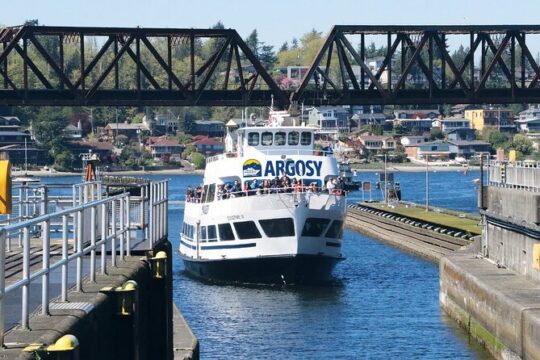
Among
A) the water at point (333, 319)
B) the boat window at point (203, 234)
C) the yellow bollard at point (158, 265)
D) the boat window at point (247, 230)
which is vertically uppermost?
the yellow bollard at point (158, 265)

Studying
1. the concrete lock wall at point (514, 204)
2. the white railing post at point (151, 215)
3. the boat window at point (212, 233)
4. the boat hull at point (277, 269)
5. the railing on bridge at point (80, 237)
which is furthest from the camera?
the boat window at point (212, 233)

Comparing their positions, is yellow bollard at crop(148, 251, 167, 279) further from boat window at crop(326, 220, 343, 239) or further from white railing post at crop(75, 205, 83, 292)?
boat window at crop(326, 220, 343, 239)

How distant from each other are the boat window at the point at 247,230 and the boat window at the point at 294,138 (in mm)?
6145

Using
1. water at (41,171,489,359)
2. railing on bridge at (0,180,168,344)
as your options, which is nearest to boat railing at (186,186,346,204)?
water at (41,171,489,359)

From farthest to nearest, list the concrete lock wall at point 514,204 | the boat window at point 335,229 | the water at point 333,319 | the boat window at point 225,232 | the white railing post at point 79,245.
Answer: the boat window at point 225,232, the boat window at point 335,229, the water at point 333,319, the concrete lock wall at point 514,204, the white railing post at point 79,245

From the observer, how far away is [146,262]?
78.8 feet

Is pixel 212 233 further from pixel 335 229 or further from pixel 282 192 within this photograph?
pixel 335 229

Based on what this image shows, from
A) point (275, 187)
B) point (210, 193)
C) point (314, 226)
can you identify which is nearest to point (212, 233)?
point (210, 193)

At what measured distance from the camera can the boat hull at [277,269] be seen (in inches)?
2416

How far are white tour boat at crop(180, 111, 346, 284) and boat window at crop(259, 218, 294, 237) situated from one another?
0.13 ft

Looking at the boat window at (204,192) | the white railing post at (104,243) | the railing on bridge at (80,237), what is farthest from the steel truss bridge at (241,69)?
the white railing post at (104,243)

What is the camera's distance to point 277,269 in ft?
202

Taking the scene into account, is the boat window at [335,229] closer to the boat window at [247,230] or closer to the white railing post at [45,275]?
the boat window at [247,230]

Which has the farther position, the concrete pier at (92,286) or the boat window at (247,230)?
the boat window at (247,230)
